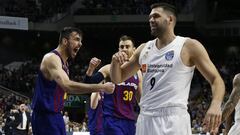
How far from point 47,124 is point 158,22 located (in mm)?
2136

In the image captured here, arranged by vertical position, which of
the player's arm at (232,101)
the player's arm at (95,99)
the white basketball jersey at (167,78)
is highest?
the white basketball jersey at (167,78)

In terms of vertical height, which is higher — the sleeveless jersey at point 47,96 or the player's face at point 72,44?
the player's face at point 72,44

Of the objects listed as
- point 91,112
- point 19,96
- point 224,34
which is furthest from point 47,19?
point 91,112

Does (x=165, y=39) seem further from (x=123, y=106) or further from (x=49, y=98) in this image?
(x=123, y=106)

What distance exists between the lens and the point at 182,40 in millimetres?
4785

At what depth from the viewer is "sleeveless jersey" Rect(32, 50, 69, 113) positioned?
6.20 metres

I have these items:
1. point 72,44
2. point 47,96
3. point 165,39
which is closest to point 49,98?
point 47,96

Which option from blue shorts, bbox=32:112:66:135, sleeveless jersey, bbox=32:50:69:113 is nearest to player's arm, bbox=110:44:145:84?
sleeveless jersey, bbox=32:50:69:113

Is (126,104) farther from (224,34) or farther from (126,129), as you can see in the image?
(224,34)

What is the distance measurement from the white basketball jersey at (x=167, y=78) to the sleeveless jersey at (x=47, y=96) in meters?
1.69

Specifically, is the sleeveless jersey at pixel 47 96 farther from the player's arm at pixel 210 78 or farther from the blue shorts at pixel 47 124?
the player's arm at pixel 210 78

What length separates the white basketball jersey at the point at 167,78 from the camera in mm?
4695

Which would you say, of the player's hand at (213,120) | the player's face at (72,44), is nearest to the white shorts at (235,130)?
the player's face at (72,44)

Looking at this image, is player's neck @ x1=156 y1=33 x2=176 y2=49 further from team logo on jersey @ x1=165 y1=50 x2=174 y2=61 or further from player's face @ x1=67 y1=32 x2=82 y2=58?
player's face @ x1=67 y1=32 x2=82 y2=58
